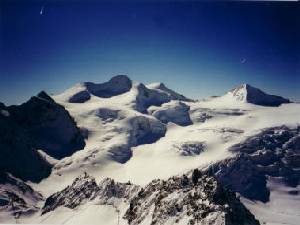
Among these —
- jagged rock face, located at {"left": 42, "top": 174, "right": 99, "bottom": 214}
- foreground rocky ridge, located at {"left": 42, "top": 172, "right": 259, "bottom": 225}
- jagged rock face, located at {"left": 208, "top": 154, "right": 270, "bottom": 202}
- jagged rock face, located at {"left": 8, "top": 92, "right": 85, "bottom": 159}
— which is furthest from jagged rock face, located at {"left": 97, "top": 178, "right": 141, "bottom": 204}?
jagged rock face, located at {"left": 208, "top": 154, "right": 270, "bottom": 202}

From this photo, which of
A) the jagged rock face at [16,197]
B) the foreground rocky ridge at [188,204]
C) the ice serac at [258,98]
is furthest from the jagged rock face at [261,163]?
the foreground rocky ridge at [188,204]

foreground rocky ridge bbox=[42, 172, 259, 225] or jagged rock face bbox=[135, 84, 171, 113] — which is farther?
jagged rock face bbox=[135, 84, 171, 113]

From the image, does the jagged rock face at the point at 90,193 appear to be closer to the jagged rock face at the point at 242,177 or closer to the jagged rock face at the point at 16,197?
the jagged rock face at the point at 16,197

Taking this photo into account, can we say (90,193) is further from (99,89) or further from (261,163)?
(99,89)

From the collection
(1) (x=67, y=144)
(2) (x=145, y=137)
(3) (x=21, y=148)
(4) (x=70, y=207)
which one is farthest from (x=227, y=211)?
(2) (x=145, y=137)

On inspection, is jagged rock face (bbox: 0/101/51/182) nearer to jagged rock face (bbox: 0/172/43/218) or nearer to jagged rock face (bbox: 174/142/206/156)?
jagged rock face (bbox: 0/172/43/218)

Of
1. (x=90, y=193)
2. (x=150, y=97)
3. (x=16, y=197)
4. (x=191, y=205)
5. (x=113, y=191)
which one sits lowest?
(x=150, y=97)

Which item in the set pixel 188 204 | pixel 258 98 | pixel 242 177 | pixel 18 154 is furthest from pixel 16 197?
pixel 258 98
